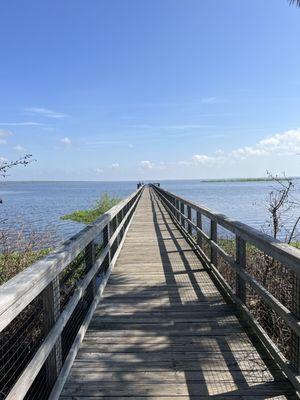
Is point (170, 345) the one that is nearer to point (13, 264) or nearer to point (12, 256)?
point (13, 264)

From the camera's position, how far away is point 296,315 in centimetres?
311

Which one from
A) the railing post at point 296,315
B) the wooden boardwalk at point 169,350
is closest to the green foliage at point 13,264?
the wooden boardwalk at point 169,350

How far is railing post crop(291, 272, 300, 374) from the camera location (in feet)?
10.1

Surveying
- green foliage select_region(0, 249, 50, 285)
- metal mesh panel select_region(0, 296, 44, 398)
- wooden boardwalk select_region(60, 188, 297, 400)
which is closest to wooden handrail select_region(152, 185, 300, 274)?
wooden boardwalk select_region(60, 188, 297, 400)

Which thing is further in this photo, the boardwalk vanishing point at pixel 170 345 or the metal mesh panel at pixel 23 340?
the metal mesh panel at pixel 23 340

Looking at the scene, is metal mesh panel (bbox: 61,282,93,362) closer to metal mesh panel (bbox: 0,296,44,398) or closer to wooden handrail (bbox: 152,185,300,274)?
metal mesh panel (bbox: 0,296,44,398)

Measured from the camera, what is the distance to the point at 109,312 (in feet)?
17.5

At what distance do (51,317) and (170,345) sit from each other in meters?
1.60

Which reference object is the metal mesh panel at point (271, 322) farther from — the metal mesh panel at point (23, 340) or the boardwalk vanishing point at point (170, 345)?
the metal mesh panel at point (23, 340)

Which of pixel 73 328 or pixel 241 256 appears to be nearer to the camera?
pixel 241 256

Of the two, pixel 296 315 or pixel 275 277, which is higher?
pixel 296 315

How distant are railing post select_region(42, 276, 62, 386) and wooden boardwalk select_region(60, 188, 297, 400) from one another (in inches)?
8.6

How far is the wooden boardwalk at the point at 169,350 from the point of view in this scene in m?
3.36

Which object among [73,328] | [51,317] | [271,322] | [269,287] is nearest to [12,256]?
[73,328]
